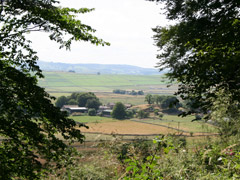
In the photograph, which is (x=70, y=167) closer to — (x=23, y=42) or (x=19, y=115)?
(x=19, y=115)

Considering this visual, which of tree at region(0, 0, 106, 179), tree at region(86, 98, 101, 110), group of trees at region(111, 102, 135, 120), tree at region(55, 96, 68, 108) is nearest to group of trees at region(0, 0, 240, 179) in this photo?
tree at region(0, 0, 106, 179)

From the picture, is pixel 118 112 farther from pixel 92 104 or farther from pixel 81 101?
pixel 81 101

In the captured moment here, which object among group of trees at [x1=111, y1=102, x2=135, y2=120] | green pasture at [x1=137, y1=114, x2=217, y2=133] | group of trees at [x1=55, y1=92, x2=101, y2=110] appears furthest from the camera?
group of trees at [x1=55, y1=92, x2=101, y2=110]

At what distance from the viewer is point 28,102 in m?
5.46

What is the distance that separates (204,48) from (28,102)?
4226 mm

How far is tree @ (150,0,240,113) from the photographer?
6.01 meters

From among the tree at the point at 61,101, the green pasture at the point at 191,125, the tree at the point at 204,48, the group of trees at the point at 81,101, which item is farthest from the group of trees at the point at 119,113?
the tree at the point at 204,48

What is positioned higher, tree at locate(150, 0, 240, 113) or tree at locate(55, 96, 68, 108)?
tree at locate(150, 0, 240, 113)

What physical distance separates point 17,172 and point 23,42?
321 cm

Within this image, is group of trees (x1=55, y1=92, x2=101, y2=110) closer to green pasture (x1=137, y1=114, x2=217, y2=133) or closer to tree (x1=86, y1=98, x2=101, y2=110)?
tree (x1=86, y1=98, x2=101, y2=110)

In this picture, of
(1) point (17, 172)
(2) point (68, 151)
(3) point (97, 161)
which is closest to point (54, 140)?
(2) point (68, 151)

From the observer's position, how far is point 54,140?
6.09 meters

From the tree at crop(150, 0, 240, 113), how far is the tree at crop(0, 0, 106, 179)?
2.61m

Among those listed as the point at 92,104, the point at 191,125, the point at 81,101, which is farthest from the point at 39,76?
the point at 81,101
